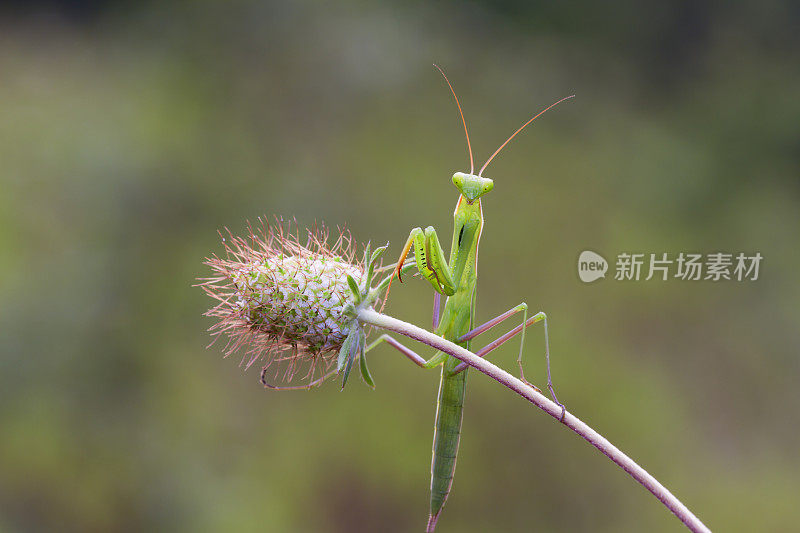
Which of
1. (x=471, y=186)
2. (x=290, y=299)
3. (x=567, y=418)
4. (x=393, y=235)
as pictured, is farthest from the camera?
(x=393, y=235)

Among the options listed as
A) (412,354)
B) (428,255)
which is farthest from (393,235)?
(428,255)

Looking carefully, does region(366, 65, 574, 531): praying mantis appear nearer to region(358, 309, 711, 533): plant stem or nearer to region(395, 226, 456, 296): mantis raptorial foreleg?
region(395, 226, 456, 296): mantis raptorial foreleg

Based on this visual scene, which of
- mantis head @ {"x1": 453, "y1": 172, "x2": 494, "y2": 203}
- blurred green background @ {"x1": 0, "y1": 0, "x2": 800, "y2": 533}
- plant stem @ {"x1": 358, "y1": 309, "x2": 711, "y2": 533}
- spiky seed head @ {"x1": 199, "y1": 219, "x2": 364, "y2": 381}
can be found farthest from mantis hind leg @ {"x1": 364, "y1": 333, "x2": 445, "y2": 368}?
blurred green background @ {"x1": 0, "y1": 0, "x2": 800, "y2": 533}

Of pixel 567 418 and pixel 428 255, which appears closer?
pixel 567 418

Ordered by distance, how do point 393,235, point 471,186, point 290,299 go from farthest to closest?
point 393,235
point 471,186
point 290,299

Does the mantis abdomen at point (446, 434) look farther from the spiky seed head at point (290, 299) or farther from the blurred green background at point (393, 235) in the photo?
the blurred green background at point (393, 235)

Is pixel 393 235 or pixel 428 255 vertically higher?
pixel 393 235

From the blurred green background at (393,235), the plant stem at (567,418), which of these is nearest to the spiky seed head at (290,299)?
the plant stem at (567,418)

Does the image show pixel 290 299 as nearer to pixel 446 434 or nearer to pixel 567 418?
pixel 446 434
